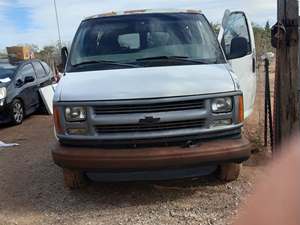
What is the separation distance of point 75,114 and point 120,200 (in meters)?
1.06

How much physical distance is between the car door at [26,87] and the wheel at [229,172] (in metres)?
6.86

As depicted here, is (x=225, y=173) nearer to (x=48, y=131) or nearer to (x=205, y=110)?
(x=205, y=110)

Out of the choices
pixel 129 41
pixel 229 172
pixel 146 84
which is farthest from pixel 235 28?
pixel 146 84

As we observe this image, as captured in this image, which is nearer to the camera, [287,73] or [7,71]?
[287,73]

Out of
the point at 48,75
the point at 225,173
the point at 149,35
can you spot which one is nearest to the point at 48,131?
the point at 48,75

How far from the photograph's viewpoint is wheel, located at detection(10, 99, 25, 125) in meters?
10.3

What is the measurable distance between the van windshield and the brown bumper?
3.59ft

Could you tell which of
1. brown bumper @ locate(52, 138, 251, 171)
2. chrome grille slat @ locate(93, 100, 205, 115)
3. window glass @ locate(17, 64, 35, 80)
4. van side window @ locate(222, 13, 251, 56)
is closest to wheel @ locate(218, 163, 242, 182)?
brown bumper @ locate(52, 138, 251, 171)

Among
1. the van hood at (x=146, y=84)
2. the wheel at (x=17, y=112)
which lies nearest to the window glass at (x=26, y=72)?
the wheel at (x=17, y=112)

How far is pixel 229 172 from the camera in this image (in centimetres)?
506

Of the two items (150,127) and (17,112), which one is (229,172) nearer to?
(150,127)

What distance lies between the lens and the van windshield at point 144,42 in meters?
5.28

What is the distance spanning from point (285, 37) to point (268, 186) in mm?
4242

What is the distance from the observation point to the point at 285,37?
A: 17.7ft
